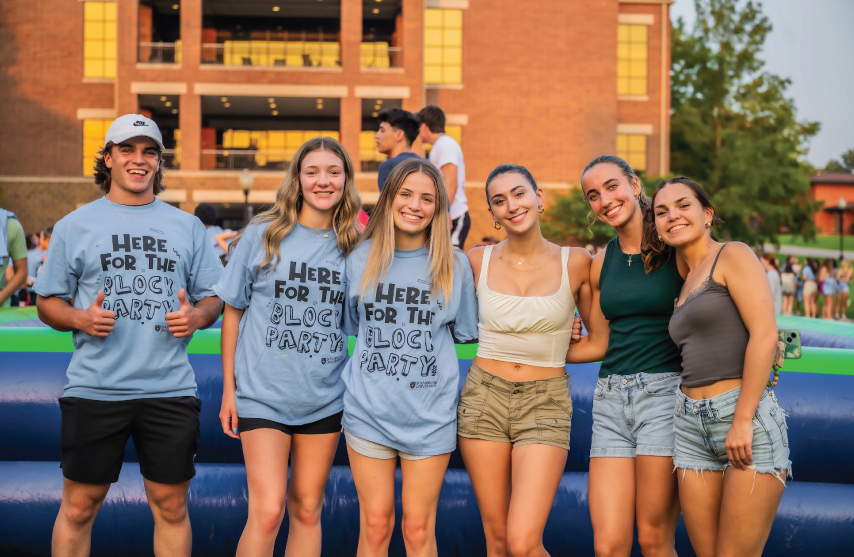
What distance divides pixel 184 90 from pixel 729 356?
918 inches

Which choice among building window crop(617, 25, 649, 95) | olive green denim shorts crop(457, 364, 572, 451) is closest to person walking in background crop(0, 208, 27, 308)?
olive green denim shorts crop(457, 364, 572, 451)

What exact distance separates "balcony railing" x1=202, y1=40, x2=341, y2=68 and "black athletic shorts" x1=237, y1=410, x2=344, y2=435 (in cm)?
2230

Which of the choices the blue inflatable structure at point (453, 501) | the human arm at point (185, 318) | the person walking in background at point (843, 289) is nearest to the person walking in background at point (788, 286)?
Result: the person walking in background at point (843, 289)

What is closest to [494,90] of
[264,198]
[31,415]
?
[264,198]

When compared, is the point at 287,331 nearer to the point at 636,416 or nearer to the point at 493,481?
the point at 493,481

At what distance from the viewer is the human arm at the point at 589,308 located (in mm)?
3154

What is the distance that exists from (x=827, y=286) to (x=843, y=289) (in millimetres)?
680

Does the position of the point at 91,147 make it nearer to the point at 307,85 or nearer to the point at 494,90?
the point at 307,85

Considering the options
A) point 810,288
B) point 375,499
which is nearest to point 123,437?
point 375,499

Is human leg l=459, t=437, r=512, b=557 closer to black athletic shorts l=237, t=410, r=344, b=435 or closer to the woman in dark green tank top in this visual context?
the woman in dark green tank top

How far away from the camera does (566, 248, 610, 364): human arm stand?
10.3 feet

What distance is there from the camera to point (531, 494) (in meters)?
2.83

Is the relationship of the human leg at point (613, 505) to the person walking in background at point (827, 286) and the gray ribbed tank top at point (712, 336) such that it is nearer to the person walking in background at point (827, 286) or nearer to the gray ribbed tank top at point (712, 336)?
the gray ribbed tank top at point (712, 336)

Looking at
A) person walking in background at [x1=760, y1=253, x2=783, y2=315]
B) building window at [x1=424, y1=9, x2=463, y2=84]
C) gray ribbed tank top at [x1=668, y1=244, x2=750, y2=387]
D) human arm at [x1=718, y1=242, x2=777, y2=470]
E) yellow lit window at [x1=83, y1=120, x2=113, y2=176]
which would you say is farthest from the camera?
building window at [x1=424, y1=9, x2=463, y2=84]
